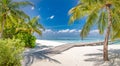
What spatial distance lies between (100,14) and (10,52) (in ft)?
33.1

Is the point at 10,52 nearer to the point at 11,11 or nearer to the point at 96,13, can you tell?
the point at 96,13

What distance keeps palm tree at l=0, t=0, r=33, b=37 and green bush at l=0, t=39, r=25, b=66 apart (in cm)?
1359

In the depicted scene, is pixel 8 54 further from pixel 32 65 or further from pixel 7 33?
pixel 7 33

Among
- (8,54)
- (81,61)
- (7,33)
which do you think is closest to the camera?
(8,54)

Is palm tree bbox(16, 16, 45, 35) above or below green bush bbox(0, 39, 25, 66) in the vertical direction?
above

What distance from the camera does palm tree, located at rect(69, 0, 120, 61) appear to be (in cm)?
2041

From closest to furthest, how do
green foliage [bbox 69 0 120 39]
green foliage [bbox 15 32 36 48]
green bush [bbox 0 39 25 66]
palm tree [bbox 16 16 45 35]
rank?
1. green bush [bbox 0 39 25 66]
2. green foliage [bbox 69 0 120 39]
3. green foliage [bbox 15 32 36 48]
4. palm tree [bbox 16 16 45 35]

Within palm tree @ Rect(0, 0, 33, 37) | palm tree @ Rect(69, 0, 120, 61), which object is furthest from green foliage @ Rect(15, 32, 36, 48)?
palm tree @ Rect(69, 0, 120, 61)

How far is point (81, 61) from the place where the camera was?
22656 mm

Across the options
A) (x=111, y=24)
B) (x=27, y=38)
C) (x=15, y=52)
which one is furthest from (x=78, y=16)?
(x=27, y=38)

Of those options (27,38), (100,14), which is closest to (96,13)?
(100,14)

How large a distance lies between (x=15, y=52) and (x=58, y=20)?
457 ft

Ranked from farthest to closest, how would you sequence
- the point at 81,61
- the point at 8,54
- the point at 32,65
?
the point at 81,61 → the point at 32,65 → the point at 8,54

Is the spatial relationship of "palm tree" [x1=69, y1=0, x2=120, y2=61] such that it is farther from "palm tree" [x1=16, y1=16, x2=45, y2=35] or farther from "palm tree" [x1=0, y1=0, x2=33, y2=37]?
"palm tree" [x1=16, y1=16, x2=45, y2=35]
